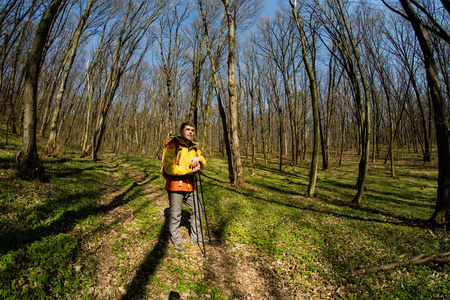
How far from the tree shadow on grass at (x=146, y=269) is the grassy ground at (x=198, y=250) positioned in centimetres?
2

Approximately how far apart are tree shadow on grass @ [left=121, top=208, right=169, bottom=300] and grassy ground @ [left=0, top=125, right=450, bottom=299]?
19 mm

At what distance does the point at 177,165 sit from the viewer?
163 inches

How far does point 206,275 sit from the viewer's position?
387 cm

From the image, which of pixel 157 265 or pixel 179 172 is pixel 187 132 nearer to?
pixel 179 172

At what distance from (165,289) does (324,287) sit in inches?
116

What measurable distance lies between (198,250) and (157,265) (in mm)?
1029

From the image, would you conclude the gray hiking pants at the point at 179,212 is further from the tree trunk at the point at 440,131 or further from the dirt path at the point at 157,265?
the tree trunk at the point at 440,131

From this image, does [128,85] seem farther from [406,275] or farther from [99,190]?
[406,275]

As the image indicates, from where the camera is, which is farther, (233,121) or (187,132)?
(233,121)

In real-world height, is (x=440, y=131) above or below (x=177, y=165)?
above

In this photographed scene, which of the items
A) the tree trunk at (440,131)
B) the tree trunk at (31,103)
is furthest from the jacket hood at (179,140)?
the tree trunk at (440,131)

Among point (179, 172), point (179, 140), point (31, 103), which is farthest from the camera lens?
point (31, 103)

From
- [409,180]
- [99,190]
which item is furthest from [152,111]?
[409,180]

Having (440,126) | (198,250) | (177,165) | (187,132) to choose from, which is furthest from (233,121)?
(440,126)
